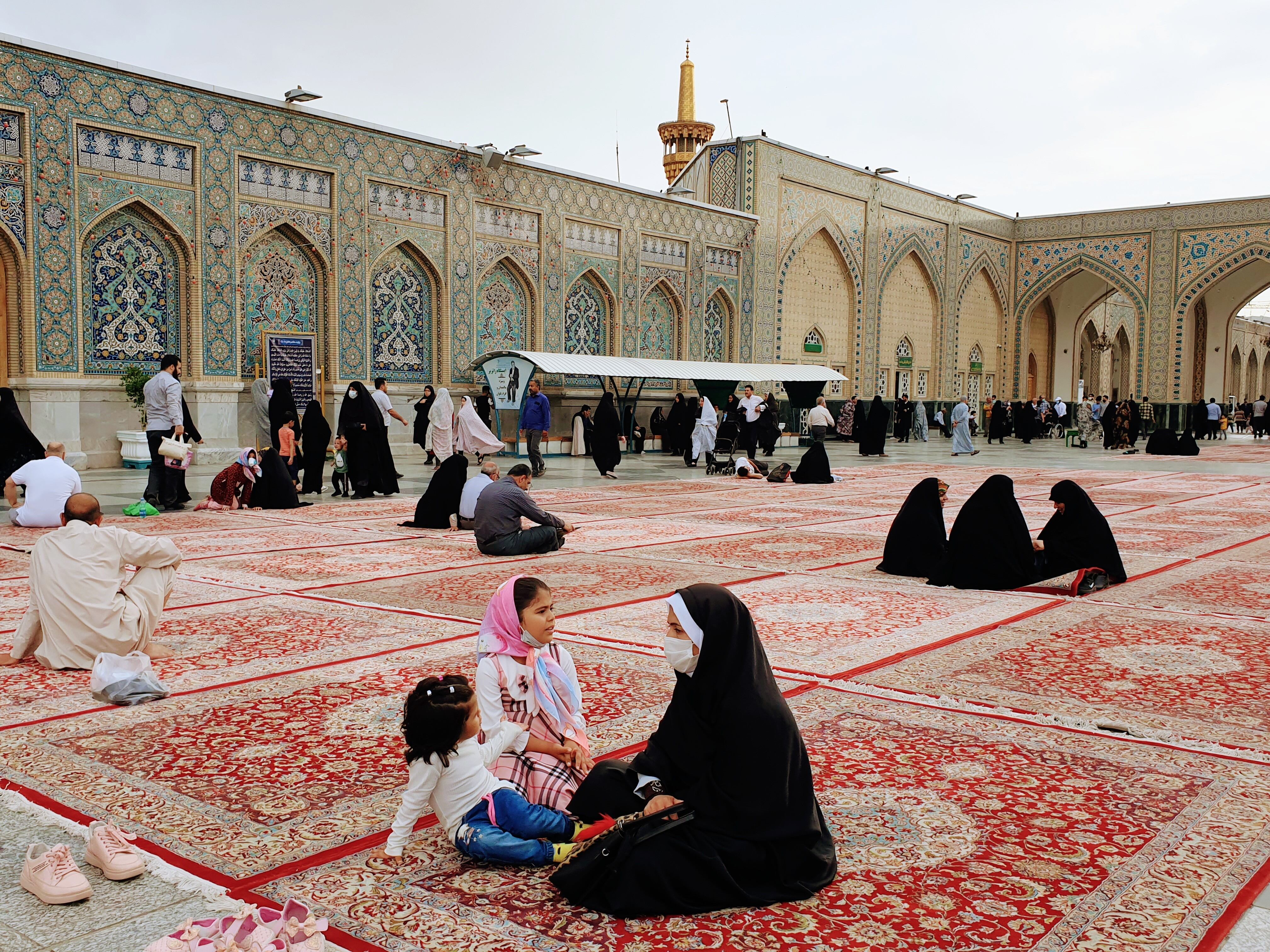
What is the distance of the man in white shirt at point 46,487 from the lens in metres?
5.38

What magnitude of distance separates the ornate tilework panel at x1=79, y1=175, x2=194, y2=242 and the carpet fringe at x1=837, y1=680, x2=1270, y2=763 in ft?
26.8

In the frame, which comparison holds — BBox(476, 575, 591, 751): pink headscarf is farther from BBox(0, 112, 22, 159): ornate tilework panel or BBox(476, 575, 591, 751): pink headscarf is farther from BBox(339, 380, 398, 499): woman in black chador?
BBox(0, 112, 22, 159): ornate tilework panel

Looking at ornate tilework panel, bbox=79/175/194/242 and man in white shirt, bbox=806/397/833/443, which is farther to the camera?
man in white shirt, bbox=806/397/833/443

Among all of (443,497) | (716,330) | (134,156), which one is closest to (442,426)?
(134,156)

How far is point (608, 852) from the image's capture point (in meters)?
1.61

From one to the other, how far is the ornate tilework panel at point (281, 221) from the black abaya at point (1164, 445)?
33.5 feet

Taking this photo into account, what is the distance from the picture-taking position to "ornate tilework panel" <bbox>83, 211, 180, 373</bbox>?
8953 millimetres

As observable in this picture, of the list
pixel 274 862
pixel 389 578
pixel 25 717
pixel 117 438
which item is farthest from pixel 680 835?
pixel 117 438

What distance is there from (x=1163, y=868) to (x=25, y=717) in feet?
7.60

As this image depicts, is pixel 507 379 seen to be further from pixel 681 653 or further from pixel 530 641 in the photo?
pixel 681 653

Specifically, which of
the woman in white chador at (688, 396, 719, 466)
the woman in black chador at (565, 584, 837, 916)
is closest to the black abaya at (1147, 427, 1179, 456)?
the woman in white chador at (688, 396, 719, 466)

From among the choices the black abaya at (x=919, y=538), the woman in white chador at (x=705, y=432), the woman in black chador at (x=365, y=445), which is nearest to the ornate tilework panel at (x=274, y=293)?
Answer: the woman in black chador at (x=365, y=445)

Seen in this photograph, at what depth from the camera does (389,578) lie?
436 centimetres

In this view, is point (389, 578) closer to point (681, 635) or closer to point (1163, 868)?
point (681, 635)
